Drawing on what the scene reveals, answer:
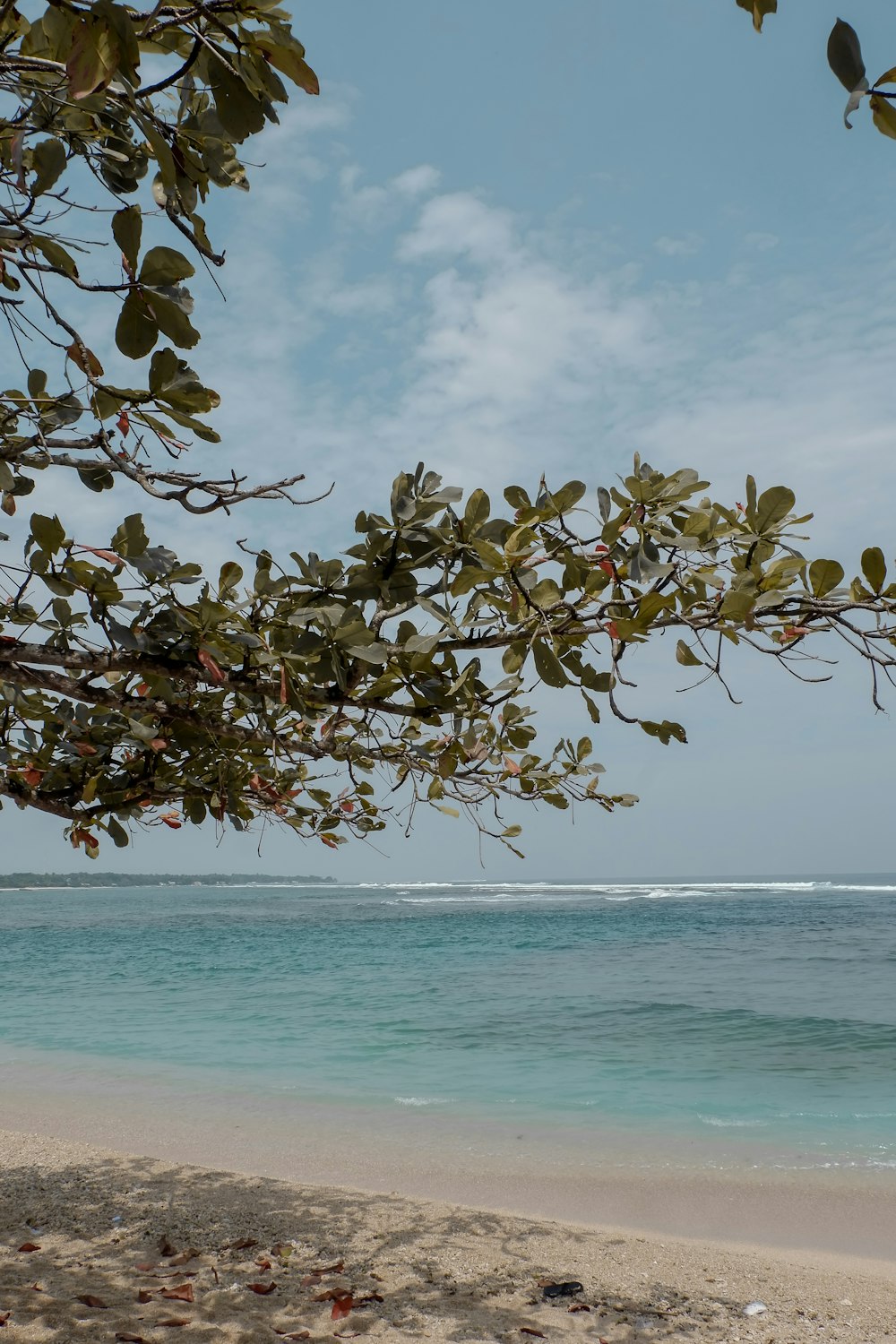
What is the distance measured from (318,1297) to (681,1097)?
4.67m

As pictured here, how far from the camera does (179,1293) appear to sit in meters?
3.11

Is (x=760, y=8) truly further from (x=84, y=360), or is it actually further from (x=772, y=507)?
(x=84, y=360)

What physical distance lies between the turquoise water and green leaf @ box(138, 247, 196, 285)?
597 cm

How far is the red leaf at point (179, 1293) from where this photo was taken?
3.07m

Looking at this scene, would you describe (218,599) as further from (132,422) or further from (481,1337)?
(481,1337)

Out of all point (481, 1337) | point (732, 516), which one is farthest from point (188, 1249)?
point (732, 516)

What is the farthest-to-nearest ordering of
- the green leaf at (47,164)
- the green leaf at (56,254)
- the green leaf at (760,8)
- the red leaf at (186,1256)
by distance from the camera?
the red leaf at (186,1256), the green leaf at (47,164), the green leaf at (56,254), the green leaf at (760,8)

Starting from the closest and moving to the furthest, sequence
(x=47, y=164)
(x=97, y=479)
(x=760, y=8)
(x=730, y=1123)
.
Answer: (x=760, y=8)
(x=47, y=164)
(x=97, y=479)
(x=730, y=1123)

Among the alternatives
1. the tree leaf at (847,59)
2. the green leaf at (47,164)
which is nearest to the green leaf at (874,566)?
the tree leaf at (847,59)

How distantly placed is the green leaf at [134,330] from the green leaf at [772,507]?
3.63 feet

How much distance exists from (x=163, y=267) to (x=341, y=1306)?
315 centimetres

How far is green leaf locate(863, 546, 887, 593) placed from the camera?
1.60 m

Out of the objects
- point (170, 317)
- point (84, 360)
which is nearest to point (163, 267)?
point (170, 317)

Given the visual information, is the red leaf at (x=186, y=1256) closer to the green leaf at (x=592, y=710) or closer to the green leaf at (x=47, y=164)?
the green leaf at (x=592, y=710)
